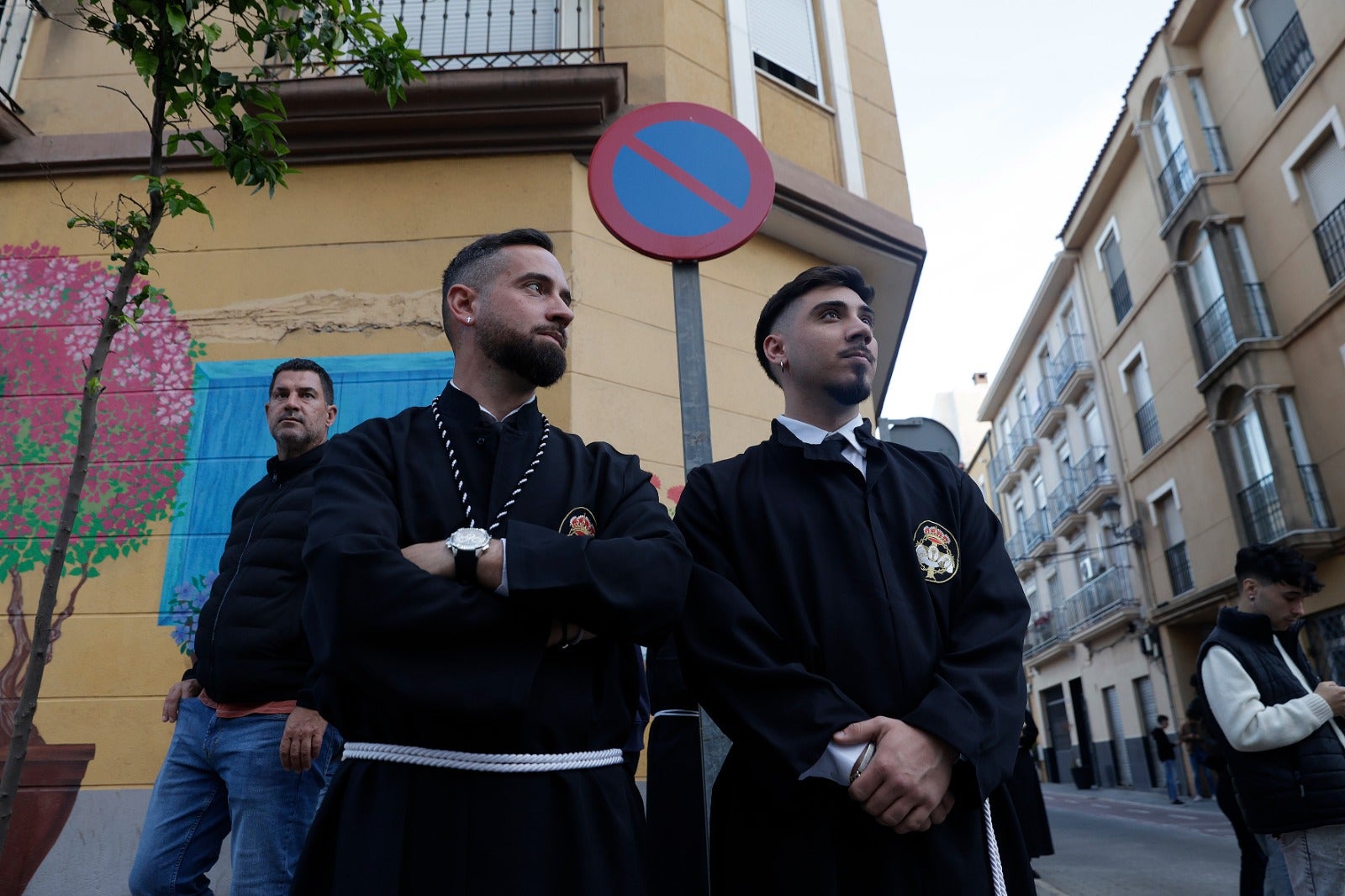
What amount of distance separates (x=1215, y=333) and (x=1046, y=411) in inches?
389

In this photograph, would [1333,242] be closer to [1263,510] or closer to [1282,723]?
[1263,510]

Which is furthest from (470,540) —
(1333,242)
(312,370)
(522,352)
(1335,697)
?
(1333,242)

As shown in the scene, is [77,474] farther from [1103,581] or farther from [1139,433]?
[1103,581]

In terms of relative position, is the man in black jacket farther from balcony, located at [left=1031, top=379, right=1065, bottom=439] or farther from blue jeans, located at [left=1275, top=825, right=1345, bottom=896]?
balcony, located at [left=1031, top=379, right=1065, bottom=439]

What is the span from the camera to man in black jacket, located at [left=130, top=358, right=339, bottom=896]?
2.89 meters

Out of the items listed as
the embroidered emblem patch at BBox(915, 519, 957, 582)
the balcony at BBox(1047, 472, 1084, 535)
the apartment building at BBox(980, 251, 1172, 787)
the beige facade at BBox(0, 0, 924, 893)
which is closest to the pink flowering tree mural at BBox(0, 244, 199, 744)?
the beige facade at BBox(0, 0, 924, 893)

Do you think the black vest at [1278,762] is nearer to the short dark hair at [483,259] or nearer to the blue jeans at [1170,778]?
the short dark hair at [483,259]

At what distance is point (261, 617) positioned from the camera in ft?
10.00

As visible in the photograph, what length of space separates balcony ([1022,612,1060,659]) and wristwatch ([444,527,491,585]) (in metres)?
30.0

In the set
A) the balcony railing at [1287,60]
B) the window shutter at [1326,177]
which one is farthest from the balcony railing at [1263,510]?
the balcony railing at [1287,60]

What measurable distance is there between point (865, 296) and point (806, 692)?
131 centimetres

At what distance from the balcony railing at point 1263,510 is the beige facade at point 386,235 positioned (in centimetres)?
1314

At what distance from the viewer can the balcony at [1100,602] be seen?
23.2 meters

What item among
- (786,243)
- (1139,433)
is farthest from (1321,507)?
(786,243)
